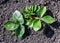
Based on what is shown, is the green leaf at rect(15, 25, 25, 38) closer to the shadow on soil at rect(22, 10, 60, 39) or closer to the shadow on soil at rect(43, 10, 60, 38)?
the shadow on soil at rect(22, 10, 60, 39)

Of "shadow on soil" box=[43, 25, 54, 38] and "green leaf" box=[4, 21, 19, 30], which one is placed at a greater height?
"green leaf" box=[4, 21, 19, 30]

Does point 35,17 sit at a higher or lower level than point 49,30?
higher

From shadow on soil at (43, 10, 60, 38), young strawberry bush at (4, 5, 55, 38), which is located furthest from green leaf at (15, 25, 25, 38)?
shadow on soil at (43, 10, 60, 38)

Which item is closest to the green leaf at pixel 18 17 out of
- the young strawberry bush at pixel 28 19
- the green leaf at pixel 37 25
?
the young strawberry bush at pixel 28 19

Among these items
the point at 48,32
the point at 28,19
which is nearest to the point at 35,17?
the point at 28,19

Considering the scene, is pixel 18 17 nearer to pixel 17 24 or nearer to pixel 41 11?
pixel 17 24

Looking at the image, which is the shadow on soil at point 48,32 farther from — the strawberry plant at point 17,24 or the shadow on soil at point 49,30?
the strawberry plant at point 17,24
